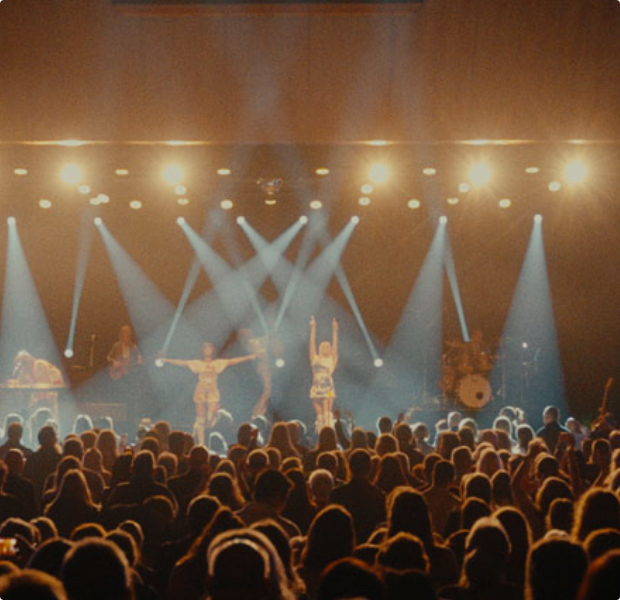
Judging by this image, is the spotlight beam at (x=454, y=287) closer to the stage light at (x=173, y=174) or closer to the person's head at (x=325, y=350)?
the person's head at (x=325, y=350)

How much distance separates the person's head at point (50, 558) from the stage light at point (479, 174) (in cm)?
989

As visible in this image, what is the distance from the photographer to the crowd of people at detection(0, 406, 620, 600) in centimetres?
280

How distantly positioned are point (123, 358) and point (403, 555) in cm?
1561

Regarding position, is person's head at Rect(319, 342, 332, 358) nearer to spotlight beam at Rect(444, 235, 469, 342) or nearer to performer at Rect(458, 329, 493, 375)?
performer at Rect(458, 329, 493, 375)

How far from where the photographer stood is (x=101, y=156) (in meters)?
12.1

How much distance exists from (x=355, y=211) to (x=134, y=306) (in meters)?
5.86

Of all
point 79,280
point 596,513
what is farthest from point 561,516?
point 79,280

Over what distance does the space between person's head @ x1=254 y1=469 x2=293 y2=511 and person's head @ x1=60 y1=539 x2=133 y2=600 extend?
96.5 inches

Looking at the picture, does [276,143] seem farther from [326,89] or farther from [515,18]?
[515,18]

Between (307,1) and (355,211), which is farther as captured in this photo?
(355,211)

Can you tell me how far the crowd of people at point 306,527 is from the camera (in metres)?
2.80

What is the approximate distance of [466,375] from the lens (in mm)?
17750

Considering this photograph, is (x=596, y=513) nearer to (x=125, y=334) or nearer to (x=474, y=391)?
(x=474, y=391)

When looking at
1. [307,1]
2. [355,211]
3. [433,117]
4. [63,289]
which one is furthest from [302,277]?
[307,1]
